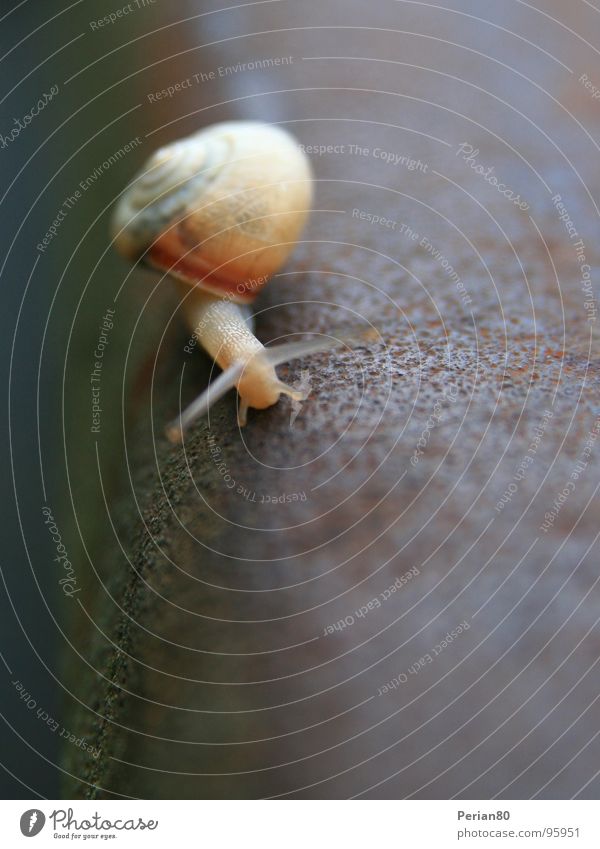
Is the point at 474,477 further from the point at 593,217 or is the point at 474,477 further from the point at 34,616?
the point at 34,616

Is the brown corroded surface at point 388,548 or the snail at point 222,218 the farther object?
the snail at point 222,218

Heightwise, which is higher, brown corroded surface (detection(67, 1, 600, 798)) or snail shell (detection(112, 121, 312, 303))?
snail shell (detection(112, 121, 312, 303))

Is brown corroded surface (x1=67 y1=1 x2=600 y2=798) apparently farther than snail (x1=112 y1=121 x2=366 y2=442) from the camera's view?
No

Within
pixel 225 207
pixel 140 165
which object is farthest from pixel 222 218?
pixel 140 165

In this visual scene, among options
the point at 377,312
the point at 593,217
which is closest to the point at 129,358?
the point at 377,312

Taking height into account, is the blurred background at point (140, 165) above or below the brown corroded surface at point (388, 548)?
above
